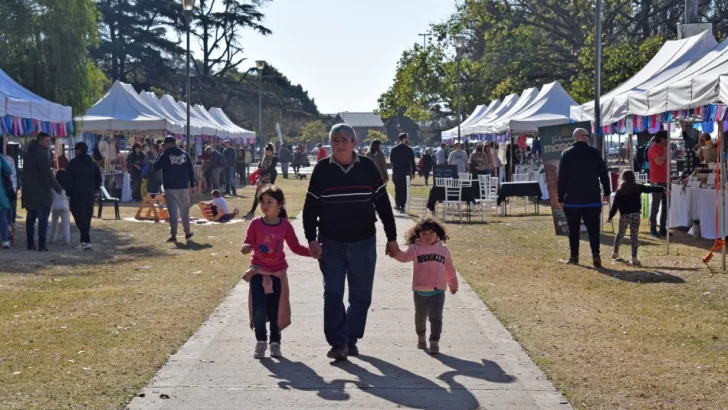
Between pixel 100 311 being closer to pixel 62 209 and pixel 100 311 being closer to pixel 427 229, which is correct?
pixel 427 229

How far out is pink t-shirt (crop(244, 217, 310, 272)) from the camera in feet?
28.3

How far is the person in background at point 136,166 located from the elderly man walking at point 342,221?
25310 mm

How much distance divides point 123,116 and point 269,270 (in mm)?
27737

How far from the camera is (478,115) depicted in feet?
154

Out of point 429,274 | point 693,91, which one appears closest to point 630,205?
point 693,91

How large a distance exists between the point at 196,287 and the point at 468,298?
3.08 metres

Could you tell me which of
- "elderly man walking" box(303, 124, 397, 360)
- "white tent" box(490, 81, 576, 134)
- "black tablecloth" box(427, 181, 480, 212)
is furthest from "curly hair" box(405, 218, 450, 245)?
"white tent" box(490, 81, 576, 134)

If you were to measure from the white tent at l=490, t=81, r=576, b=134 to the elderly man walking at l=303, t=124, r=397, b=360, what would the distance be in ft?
73.5

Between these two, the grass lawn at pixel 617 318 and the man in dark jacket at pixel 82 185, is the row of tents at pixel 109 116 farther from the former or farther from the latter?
the grass lawn at pixel 617 318

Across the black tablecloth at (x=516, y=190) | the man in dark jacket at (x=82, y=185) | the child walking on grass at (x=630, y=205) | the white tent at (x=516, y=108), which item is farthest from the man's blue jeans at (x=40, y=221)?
the white tent at (x=516, y=108)

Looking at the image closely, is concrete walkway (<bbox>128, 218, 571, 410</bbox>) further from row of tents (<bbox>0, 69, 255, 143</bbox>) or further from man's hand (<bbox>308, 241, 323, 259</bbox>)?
row of tents (<bbox>0, 69, 255, 143</bbox>)

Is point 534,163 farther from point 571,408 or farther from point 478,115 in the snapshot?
point 571,408

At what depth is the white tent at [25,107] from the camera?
→ 19.0m

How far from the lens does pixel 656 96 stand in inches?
686
